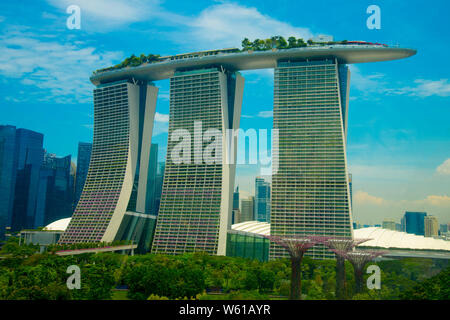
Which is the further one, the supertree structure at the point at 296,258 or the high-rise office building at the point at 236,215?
the high-rise office building at the point at 236,215

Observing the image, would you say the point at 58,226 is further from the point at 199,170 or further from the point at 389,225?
→ the point at 389,225

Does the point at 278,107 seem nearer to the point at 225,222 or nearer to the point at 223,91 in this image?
the point at 223,91

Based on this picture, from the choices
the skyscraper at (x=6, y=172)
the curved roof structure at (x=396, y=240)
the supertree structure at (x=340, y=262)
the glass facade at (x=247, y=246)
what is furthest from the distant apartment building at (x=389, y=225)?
Answer: the skyscraper at (x=6, y=172)

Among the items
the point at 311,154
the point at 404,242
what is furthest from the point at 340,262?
the point at 311,154

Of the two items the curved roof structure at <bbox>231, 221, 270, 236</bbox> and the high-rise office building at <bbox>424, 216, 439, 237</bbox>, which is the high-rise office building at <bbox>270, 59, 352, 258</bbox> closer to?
the curved roof structure at <bbox>231, 221, 270, 236</bbox>

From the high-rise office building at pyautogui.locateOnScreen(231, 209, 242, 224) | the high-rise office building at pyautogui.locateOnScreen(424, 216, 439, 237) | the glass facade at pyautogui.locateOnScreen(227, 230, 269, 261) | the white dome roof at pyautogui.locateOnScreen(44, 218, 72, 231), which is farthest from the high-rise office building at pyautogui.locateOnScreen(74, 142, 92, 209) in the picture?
the high-rise office building at pyautogui.locateOnScreen(424, 216, 439, 237)

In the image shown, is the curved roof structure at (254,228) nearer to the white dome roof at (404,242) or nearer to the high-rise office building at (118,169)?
the white dome roof at (404,242)
